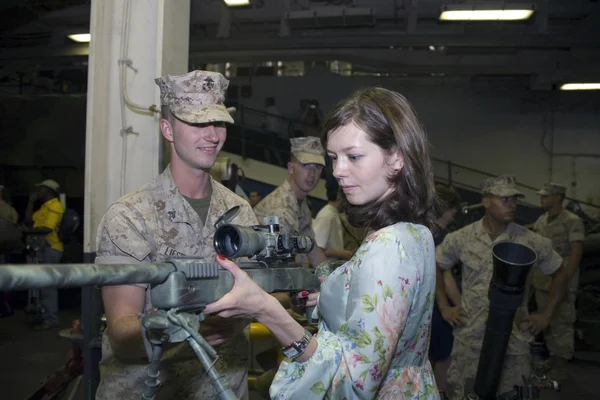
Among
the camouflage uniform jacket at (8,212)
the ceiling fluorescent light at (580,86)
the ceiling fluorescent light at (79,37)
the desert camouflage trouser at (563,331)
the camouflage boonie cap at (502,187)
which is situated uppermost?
the ceiling fluorescent light at (580,86)

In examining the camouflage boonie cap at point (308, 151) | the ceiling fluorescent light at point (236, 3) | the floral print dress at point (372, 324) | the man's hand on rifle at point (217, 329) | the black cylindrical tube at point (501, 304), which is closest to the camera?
the floral print dress at point (372, 324)

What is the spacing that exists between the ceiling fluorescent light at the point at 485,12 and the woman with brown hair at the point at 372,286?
6883 millimetres

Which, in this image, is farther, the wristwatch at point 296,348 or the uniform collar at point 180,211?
the uniform collar at point 180,211

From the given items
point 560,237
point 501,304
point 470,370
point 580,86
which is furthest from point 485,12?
point 501,304

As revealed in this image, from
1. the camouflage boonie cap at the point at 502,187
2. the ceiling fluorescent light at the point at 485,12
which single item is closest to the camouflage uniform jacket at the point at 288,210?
the camouflage boonie cap at the point at 502,187

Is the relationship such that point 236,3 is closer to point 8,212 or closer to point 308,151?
point 8,212

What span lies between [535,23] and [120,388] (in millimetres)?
→ 9107

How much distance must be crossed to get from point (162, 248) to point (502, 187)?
2.66 m

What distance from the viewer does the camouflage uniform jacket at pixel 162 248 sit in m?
1.97

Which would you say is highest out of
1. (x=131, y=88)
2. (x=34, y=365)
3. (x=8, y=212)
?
(x=131, y=88)

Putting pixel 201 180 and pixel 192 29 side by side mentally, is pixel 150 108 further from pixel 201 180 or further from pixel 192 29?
pixel 192 29

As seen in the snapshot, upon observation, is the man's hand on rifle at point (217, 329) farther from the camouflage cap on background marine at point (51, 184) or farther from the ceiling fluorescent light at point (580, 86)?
the ceiling fluorescent light at point (580, 86)

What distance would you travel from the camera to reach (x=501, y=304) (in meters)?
3.02

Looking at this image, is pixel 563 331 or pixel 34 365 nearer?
pixel 34 365
